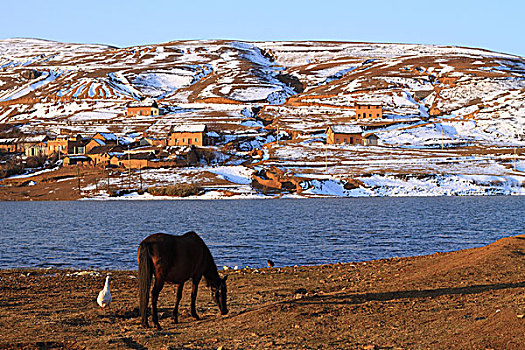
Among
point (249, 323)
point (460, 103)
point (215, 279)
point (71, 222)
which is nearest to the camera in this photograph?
point (249, 323)

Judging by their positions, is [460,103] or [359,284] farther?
[460,103]

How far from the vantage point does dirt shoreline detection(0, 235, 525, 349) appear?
12367 millimetres

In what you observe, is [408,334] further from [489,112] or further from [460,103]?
[460,103]

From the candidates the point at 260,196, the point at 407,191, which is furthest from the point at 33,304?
the point at 407,191

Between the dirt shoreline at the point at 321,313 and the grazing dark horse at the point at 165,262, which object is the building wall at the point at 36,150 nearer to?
the dirt shoreline at the point at 321,313

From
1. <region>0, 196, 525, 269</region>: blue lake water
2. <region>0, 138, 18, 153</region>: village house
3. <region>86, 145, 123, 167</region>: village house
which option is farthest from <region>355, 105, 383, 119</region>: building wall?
<region>0, 196, 525, 269</region>: blue lake water

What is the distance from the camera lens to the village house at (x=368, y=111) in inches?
7077

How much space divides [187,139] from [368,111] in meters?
56.8

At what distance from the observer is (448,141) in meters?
146

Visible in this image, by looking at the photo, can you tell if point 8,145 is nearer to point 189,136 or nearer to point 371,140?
point 189,136

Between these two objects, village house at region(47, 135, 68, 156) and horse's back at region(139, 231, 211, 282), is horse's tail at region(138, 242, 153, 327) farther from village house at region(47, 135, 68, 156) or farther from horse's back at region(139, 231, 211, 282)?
village house at region(47, 135, 68, 156)

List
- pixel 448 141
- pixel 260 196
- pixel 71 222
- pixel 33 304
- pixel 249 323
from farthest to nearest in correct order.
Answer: pixel 448 141 < pixel 260 196 < pixel 71 222 < pixel 33 304 < pixel 249 323

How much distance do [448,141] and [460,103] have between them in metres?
52.6

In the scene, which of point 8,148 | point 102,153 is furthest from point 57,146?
point 102,153
